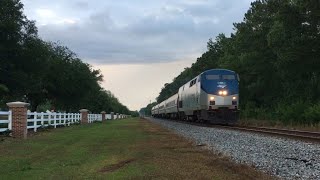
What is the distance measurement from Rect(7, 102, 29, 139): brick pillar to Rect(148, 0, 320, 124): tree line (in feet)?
61.9

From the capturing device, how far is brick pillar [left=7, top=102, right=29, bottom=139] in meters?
22.4

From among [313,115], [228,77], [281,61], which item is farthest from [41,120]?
[281,61]

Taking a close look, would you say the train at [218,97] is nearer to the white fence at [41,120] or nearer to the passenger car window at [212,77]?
the passenger car window at [212,77]

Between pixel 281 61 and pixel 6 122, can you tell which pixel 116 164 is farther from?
pixel 281 61

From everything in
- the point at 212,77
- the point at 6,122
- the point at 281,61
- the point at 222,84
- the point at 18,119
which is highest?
the point at 281,61

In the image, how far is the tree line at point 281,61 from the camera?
42.4m

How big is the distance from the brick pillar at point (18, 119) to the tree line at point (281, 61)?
743 inches

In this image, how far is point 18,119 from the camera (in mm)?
22609

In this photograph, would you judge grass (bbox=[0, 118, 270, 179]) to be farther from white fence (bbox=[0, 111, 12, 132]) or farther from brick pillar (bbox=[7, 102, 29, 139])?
brick pillar (bbox=[7, 102, 29, 139])

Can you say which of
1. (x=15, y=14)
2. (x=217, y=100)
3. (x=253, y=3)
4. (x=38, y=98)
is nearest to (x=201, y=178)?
(x=217, y=100)

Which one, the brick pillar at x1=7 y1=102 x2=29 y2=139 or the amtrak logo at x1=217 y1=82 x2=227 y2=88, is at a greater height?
the amtrak logo at x1=217 y1=82 x2=227 y2=88

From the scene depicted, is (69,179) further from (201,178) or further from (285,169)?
(285,169)

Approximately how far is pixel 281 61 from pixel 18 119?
32243mm

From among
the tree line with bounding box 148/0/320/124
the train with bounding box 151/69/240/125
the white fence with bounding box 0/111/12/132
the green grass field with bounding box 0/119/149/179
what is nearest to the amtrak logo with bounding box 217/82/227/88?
the train with bounding box 151/69/240/125
